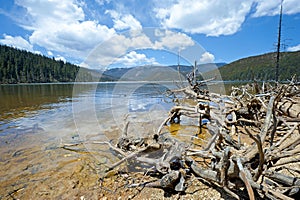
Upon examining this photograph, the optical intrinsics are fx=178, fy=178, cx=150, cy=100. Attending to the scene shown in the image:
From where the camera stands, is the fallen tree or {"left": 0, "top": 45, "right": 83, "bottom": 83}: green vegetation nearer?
the fallen tree

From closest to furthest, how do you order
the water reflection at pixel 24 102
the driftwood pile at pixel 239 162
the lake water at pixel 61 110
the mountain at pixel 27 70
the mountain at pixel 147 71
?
the driftwood pile at pixel 239 162
the lake water at pixel 61 110
the mountain at pixel 147 71
the water reflection at pixel 24 102
the mountain at pixel 27 70

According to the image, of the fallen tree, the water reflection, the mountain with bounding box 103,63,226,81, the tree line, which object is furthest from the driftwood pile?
the tree line

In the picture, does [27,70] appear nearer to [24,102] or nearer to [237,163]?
[24,102]

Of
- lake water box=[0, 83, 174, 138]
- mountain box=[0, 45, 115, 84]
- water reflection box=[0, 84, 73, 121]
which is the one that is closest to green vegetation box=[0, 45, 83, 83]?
mountain box=[0, 45, 115, 84]

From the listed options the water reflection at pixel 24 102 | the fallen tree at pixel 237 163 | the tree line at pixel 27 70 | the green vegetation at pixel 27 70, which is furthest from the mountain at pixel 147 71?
the green vegetation at pixel 27 70

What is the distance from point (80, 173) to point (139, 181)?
5.16 ft

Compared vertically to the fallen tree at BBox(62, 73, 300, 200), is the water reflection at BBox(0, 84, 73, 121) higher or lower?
lower

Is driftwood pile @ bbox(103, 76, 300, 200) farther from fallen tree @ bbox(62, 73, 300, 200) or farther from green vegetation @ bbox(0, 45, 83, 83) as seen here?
green vegetation @ bbox(0, 45, 83, 83)

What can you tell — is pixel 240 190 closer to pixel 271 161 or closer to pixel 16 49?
pixel 271 161

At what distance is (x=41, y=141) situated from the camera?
682 centimetres

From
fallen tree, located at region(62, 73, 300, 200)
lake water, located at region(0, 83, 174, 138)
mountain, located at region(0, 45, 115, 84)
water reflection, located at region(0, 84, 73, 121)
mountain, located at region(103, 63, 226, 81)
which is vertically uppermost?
mountain, located at region(0, 45, 115, 84)

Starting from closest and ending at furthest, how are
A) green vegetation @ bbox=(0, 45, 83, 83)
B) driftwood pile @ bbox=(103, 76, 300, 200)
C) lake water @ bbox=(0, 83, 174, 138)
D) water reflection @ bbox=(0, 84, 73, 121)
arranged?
driftwood pile @ bbox=(103, 76, 300, 200)
lake water @ bbox=(0, 83, 174, 138)
water reflection @ bbox=(0, 84, 73, 121)
green vegetation @ bbox=(0, 45, 83, 83)


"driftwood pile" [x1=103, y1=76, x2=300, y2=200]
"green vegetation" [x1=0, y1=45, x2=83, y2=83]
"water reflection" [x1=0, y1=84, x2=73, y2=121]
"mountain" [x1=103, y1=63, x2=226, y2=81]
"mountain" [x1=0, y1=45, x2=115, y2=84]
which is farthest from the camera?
"green vegetation" [x1=0, y1=45, x2=83, y2=83]

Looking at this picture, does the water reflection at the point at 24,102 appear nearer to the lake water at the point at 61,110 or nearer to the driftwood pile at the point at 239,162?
the lake water at the point at 61,110
